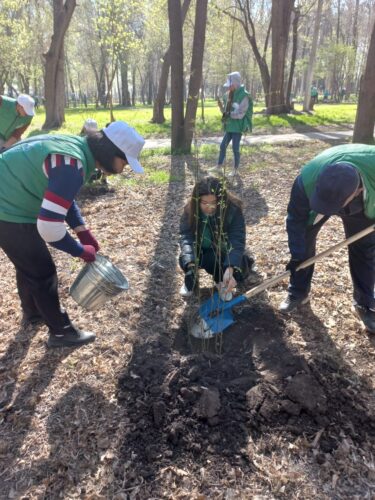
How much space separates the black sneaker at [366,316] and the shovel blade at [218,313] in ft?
3.21

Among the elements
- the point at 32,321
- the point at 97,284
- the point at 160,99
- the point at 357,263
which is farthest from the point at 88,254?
the point at 160,99

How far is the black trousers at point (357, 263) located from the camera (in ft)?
9.07

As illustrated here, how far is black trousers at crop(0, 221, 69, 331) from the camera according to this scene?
2.38 metres

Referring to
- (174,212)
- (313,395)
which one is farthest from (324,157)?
(174,212)

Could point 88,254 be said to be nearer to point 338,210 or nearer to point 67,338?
point 67,338

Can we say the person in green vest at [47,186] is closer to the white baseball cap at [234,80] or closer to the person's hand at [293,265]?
the person's hand at [293,265]

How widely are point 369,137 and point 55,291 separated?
7991 mm

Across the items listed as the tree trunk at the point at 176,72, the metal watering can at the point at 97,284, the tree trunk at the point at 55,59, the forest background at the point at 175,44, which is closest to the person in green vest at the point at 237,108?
the forest background at the point at 175,44

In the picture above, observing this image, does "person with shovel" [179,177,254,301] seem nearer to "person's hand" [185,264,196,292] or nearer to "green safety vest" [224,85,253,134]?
"person's hand" [185,264,196,292]

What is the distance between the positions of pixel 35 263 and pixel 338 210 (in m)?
1.86

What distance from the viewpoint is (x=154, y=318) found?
319cm

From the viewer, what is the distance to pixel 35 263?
2.46 m

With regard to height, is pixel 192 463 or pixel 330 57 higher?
pixel 330 57

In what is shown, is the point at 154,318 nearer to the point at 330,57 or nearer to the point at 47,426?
the point at 47,426
